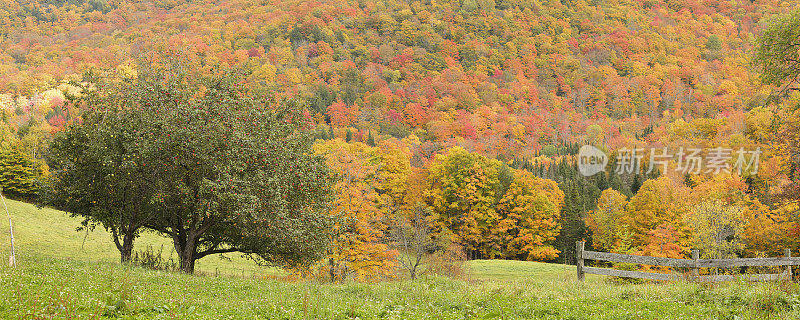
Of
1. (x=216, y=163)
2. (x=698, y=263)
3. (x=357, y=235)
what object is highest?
(x=216, y=163)

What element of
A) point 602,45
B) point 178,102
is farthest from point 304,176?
A: point 602,45

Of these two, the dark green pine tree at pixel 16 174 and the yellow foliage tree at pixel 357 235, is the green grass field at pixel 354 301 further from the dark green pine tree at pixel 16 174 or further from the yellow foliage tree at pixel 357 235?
the dark green pine tree at pixel 16 174

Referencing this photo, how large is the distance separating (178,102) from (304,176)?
→ 5.71 metres

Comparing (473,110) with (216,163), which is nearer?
(216,163)

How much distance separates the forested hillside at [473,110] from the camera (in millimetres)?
46406

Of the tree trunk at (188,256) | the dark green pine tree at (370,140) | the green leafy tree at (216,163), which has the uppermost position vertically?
the dark green pine tree at (370,140)

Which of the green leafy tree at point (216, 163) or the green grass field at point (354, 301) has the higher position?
the green leafy tree at point (216, 163)

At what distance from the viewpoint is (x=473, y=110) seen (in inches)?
5517

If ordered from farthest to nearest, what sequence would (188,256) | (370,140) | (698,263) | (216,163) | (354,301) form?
(370,140) < (188,256) < (216,163) < (698,263) < (354,301)

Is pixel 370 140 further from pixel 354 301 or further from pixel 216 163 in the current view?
pixel 354 301

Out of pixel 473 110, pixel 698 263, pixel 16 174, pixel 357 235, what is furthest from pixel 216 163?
pixel 473 110

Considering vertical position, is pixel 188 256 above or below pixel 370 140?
below

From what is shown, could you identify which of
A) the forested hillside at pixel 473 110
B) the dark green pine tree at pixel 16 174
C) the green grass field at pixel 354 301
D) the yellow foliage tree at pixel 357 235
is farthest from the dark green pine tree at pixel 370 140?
the green grass field at pixel 354 301

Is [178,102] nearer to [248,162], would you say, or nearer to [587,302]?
[248,162]
